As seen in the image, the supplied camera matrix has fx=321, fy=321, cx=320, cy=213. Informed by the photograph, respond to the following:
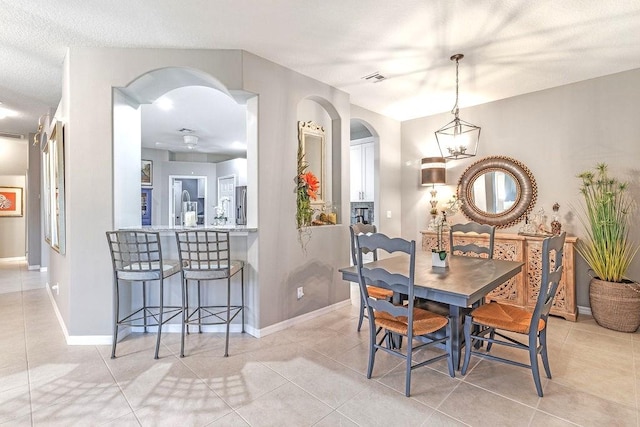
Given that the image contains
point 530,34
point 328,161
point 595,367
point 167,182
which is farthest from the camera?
point 167,182

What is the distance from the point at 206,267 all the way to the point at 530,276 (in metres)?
3.57

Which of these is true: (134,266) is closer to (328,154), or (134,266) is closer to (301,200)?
(301,200)

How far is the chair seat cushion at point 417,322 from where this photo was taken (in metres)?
2.20

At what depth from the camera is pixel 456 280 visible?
2268 mm

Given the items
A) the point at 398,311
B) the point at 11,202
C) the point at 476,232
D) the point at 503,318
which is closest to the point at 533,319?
the point at 503,318

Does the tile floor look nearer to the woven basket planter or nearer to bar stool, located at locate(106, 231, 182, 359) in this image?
the woven basket planter

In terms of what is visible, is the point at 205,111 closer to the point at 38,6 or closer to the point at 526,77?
the point at 38,6

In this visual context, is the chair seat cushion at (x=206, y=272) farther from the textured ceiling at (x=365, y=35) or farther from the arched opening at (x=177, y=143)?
the textured ceiling at (x=365, y=35)

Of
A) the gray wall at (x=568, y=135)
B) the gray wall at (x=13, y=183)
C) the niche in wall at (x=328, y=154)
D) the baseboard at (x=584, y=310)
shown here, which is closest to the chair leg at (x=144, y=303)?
the niche in wall at (x=328, y=154)

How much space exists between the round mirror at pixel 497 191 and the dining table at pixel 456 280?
1.66m

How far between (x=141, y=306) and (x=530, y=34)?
4.37m

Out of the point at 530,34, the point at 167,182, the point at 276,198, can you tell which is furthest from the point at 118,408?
the point at 167,182

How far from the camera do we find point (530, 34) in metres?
2.70

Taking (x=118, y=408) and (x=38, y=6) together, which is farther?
(x=38, y=6)
